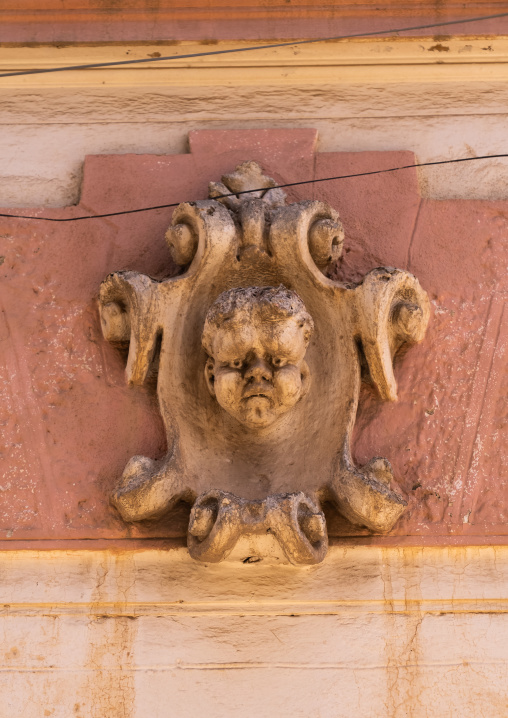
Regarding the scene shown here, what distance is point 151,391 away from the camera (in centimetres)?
250

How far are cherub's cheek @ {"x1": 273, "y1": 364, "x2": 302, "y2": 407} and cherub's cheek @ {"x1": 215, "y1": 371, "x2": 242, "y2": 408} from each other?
0.27 ft

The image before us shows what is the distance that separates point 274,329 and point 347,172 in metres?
0.69

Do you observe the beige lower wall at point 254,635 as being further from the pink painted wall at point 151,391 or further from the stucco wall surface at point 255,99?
the stucco wall surface at point 255,99

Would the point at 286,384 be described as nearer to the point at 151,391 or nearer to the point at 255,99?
the point at 151,391

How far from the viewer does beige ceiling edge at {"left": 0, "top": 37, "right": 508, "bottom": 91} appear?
9.71ft

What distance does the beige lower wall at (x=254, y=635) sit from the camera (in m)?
2.26

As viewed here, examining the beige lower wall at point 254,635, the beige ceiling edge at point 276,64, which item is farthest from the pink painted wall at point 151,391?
the beige ceiling edge at point 276,64

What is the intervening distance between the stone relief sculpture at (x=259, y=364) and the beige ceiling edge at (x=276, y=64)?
51cm

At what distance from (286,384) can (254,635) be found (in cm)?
57

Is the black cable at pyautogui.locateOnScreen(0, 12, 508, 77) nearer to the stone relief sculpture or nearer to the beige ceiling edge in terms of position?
the beige ceiling edge

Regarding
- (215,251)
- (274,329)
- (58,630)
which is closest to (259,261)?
(215,251)

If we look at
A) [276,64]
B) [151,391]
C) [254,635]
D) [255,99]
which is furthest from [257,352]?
[276,64]

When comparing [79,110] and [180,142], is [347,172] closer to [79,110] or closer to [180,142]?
[180,142]

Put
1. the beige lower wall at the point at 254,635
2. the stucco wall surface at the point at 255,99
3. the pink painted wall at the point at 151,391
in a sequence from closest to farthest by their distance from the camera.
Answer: the beige lower wall at the point at 254,635
the pink painted wall at the point at 151,391
the stucco wall surface at the point at 255,99
